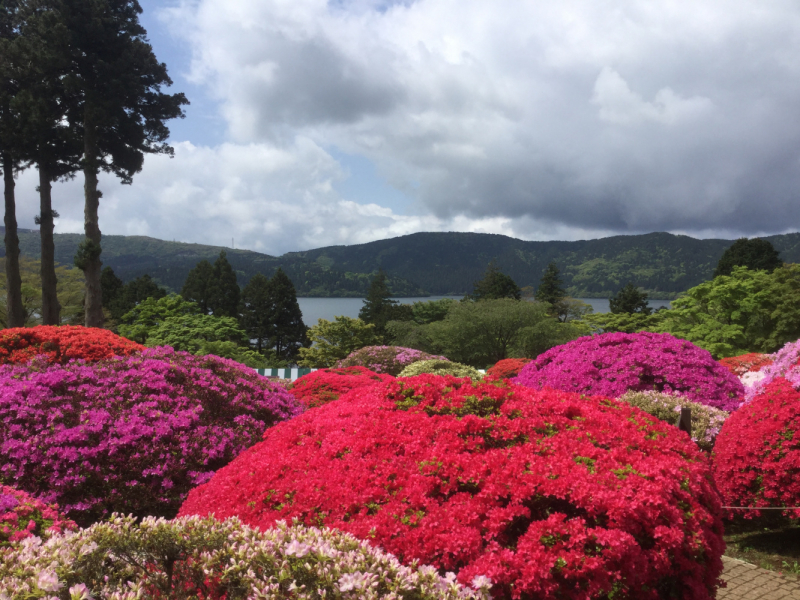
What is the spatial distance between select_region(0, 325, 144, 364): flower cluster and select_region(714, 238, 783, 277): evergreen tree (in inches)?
1544

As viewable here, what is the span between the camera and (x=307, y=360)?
2911 cm

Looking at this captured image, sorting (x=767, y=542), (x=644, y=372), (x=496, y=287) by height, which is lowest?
(x=767, y=542)

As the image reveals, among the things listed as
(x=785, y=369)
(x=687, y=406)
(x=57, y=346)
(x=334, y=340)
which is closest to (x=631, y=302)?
(x=334, y=340)

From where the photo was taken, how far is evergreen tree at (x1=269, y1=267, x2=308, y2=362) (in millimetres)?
47188

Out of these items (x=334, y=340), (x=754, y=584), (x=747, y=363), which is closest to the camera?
(x=754, y=584)

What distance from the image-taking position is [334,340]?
29.4 m

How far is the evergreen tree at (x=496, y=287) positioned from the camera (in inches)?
1996

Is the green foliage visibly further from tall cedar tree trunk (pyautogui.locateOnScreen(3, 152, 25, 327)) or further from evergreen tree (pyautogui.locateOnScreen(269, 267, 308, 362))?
evergreen tree (pyautogui.locateOnScreen(269, 267, 308, 362))

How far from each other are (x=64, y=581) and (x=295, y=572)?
999 millimetres

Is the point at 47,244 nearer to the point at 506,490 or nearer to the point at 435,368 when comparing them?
the point at 435,368

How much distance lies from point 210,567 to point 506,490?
1.51 meters

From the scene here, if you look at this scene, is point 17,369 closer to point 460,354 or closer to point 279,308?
point 460,354

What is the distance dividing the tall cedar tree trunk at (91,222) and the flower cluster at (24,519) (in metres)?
16.1

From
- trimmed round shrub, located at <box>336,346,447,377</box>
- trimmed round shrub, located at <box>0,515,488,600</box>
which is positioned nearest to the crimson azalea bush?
trimmed round shrub, located at <box>0,515,488,600</box>
